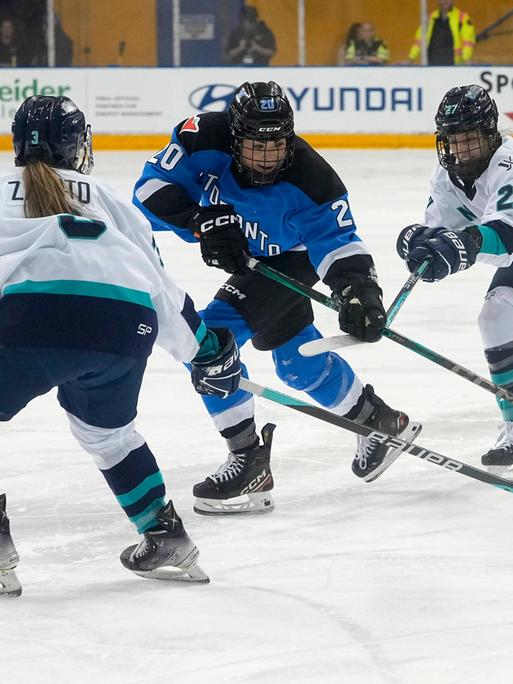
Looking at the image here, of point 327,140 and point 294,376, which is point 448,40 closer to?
point 327,140

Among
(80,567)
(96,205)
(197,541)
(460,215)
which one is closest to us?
(96,205)

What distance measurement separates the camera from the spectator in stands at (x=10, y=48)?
9.86 metres

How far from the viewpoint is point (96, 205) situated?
2.20m

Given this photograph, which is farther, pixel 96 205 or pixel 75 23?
pixel 75 23

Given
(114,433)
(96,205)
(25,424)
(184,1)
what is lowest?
(25,424)

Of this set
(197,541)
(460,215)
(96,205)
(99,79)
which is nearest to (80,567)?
(197,541)

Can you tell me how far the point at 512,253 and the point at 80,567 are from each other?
1285 millimetres

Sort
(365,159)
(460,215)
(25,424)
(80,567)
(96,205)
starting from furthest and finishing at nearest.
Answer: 1. (365,159)
2. (25,424)
3. (460,215)
4. (80,567)
5. (96,205)

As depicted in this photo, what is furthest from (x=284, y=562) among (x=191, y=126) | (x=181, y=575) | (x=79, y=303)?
(x=191, y=126)

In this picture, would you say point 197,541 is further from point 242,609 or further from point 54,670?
point 54,670

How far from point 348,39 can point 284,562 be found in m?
8.43

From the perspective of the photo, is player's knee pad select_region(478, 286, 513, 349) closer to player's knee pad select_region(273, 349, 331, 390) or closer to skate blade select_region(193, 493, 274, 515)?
player's knee pad select_region(273, 349, 331, 390)

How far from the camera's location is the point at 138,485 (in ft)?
7.66

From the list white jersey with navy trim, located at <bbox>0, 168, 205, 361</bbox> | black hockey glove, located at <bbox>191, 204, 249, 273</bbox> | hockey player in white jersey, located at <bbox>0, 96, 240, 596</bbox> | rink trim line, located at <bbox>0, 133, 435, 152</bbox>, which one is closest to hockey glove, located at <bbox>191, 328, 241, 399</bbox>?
hockey player in white jersey, located at <bbox>0, 96, 240, 596</bbox>
